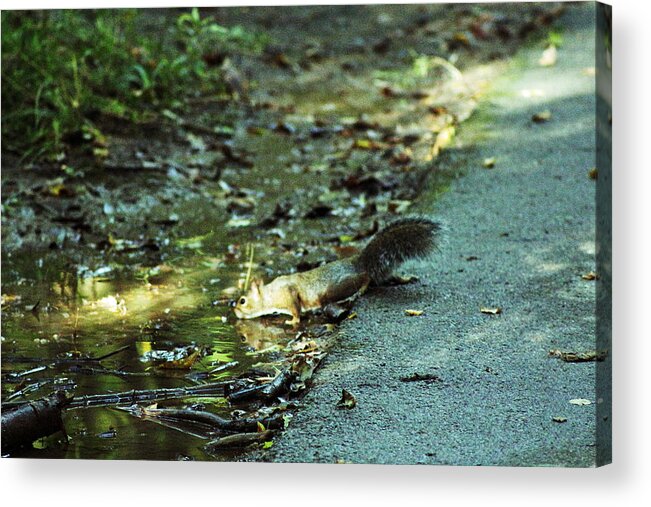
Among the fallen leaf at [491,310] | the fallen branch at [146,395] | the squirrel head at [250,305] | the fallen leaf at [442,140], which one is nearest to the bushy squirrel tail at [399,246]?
the fallen leaf at [491,310]

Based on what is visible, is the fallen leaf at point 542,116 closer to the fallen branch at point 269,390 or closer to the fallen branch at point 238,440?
the fallen branch at point 269,390

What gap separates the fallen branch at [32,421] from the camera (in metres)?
3.45

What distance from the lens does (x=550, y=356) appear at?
3336 millimetres

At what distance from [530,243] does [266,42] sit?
2.45 metres

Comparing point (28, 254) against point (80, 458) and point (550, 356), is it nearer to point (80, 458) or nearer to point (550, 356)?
→ point (80, 458)

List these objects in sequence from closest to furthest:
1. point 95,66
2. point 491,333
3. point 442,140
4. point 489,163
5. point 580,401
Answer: point 580,401, point 491,333, point 489,163, point 442,140, point 95,66

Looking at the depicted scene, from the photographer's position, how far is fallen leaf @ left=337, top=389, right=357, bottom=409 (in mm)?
3227

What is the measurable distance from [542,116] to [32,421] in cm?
251

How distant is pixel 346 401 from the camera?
324 cm

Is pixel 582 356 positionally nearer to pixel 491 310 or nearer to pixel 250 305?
pixel 491 310

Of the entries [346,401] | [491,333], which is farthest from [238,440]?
[491,333]

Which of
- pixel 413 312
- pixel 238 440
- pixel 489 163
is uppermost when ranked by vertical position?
pixel 489 163

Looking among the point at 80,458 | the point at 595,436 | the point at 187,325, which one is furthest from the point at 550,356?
the point at 80,458

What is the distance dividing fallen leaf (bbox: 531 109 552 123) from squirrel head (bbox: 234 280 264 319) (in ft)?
5.14
